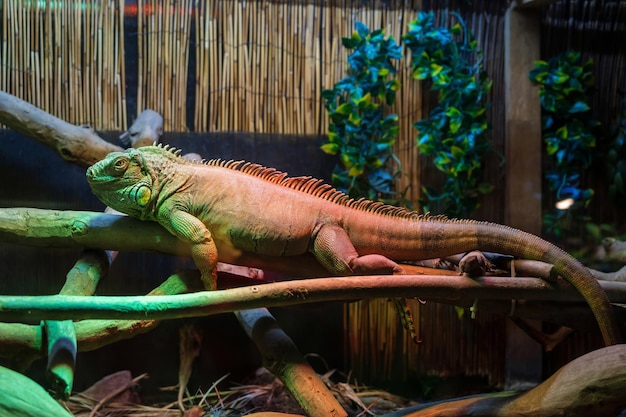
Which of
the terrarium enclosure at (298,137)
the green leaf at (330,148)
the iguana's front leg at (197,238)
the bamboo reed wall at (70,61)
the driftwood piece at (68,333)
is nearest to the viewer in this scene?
the driftwood piece at (68,333)

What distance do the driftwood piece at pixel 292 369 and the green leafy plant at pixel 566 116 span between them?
1.71 meters

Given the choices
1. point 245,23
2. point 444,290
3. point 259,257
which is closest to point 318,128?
point 245,23

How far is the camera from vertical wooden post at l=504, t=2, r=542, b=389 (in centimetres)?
332

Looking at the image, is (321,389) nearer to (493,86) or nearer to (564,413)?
(564,413)

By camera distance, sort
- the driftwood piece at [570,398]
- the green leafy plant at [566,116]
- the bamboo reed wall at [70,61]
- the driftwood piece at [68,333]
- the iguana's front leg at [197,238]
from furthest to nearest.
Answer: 1. the green leafy plant at [566,116]
2. the bamboo reed wall at [70,61]
3. the iguana's front leg at [197,238]
4. the driftwood piece at [570,398]
5. the driftwood piece at [68,333]

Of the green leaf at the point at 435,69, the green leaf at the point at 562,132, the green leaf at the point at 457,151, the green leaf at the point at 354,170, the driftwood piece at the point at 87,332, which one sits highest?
the green leaf at the point at 435,69

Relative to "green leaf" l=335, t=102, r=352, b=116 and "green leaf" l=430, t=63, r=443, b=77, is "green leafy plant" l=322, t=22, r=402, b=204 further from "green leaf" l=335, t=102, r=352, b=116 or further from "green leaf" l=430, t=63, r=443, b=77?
"green leaf" l=430, t=63, r=443, b=77

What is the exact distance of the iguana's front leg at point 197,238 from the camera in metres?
2.26

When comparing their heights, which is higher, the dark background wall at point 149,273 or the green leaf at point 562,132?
the green leaf at point 562,132

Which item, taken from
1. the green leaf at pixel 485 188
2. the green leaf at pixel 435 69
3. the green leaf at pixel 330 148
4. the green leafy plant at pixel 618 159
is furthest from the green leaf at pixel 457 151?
the green leafy plant at pixel 618 159

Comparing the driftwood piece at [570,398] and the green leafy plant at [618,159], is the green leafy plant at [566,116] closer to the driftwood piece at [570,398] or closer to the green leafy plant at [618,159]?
the green leafy plant at [618,159]

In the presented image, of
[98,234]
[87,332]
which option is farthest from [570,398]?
[98,234]

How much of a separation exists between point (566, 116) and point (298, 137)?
1.63 metres

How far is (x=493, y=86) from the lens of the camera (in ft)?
11.5
